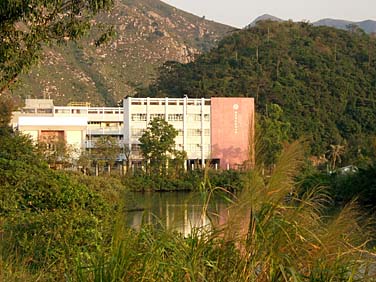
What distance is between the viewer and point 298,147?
10.2ft

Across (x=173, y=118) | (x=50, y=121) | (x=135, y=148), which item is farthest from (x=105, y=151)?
(x=173, y=118)

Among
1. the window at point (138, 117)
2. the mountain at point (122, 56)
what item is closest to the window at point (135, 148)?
the window at point (138, 117)

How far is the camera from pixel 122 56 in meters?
73.6

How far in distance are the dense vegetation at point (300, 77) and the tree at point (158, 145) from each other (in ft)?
30.8

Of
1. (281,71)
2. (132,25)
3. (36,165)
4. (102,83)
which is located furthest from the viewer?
(132,25)

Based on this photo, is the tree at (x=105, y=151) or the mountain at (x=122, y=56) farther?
the mountain at (x=122, y=56)

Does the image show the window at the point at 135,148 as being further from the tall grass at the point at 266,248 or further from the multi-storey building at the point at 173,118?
the tall grass at the point at 266,248

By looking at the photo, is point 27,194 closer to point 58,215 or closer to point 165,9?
point 58,215

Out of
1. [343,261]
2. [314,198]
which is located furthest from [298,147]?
[343,261]

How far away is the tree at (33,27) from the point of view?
26.0ft


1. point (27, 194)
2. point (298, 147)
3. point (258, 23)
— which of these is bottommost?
point (27, 194)

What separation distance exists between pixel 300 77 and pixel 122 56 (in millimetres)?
26157

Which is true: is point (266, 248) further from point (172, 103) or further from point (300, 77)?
point (300, 77)

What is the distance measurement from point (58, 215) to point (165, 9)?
96.4 meters
